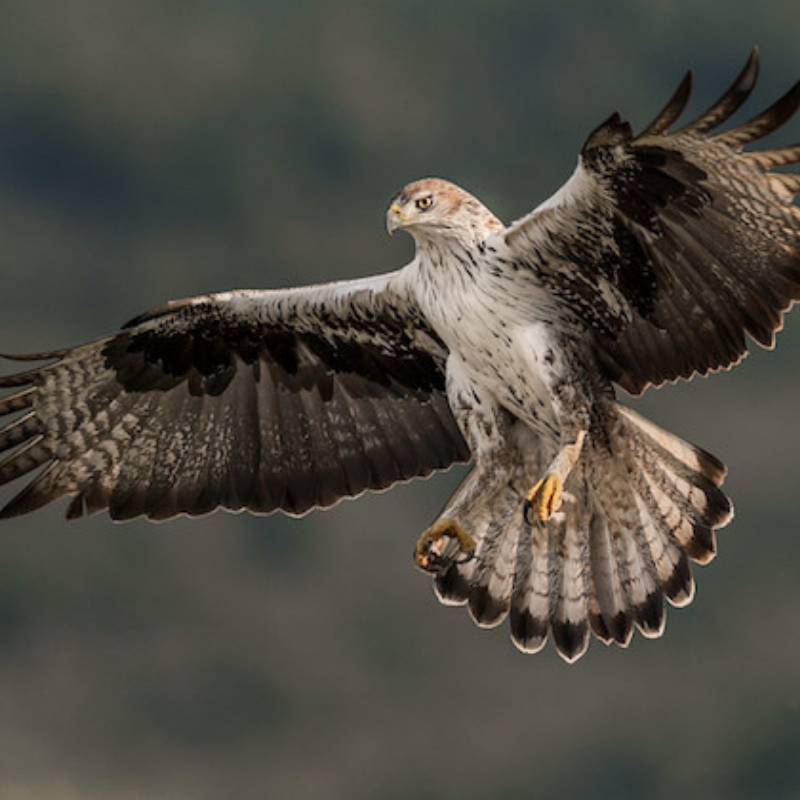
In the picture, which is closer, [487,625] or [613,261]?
[613,261]

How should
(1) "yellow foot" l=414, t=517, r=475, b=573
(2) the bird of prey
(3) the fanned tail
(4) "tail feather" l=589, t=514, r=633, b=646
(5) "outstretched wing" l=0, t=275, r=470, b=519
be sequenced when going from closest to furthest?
(2) the bird of prey → (1) "yellow foot" l=414, t=517, r=475, b=573 → (3) the fanned tail → (4) "tail feather" l=589, t=514, r=633, b=646 → (5) "outstretched wing" l=0, t=275, r=470, b=519

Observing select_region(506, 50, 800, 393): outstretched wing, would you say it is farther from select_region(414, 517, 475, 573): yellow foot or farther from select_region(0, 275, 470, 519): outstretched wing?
select_region(0, 275, 470, 519): outstretched wing

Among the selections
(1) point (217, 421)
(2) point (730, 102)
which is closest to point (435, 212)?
(2) point (730, 102)

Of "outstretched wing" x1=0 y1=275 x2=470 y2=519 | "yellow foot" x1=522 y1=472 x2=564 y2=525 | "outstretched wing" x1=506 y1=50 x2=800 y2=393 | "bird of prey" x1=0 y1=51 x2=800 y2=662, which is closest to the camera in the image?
"outstretched wing" x1=506 y1=50 x2=800 y2=393

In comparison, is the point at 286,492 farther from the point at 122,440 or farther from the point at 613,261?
the point at 613,261

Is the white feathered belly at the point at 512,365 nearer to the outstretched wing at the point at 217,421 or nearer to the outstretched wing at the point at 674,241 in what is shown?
the outstretched wing at the point at 674,241

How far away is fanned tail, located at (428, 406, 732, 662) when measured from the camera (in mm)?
10203

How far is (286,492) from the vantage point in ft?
37.1

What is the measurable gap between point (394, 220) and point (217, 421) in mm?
2430

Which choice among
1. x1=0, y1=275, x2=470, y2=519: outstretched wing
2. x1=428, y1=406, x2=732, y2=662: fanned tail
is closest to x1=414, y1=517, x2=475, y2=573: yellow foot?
x1=428, y1=406, x2=732, y2=662: fanned tail

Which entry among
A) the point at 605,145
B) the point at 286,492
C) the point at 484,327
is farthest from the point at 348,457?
the point at 605,145

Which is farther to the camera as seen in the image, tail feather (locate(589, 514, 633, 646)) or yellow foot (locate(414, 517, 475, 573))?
tail feather (locate(589, 514, 633, 646))

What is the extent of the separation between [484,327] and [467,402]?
0.53 metres

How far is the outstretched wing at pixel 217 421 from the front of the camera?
36.6 feet
